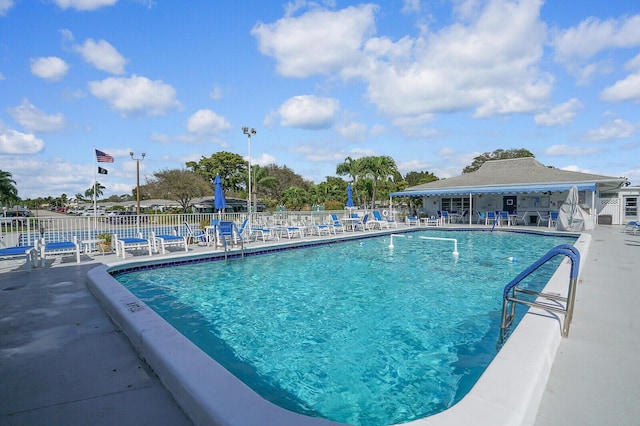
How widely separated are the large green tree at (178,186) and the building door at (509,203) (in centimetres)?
2866

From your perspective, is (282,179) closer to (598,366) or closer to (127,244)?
(127,244)

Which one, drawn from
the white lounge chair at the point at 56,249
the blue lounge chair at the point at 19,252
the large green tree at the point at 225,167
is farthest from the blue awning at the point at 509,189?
the large green tree at the point at 225,167

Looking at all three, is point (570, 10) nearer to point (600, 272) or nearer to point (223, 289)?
point (600, 272)

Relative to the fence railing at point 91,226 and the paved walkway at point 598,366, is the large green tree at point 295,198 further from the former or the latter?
the paved walkway at point 598,366

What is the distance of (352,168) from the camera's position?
3328 cm

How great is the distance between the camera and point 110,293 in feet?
15.7

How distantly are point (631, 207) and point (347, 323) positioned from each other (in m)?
24.2

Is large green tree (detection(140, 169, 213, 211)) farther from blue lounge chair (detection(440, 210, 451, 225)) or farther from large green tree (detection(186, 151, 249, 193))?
blue lounge chair (detection(440, 210, 451, 225))

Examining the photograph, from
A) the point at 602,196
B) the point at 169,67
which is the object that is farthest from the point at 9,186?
the point at 602,196

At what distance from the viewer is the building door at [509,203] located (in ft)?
73.1

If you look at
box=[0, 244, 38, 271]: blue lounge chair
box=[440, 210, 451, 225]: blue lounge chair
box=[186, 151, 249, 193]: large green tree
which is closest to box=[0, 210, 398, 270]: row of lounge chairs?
box=[0, 244, 38, 271]: blue lounge chair

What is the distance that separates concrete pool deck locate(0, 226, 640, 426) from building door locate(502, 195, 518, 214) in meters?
19.0

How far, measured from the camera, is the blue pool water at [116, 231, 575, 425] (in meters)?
3.31

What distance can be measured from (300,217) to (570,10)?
12690 millimetres
